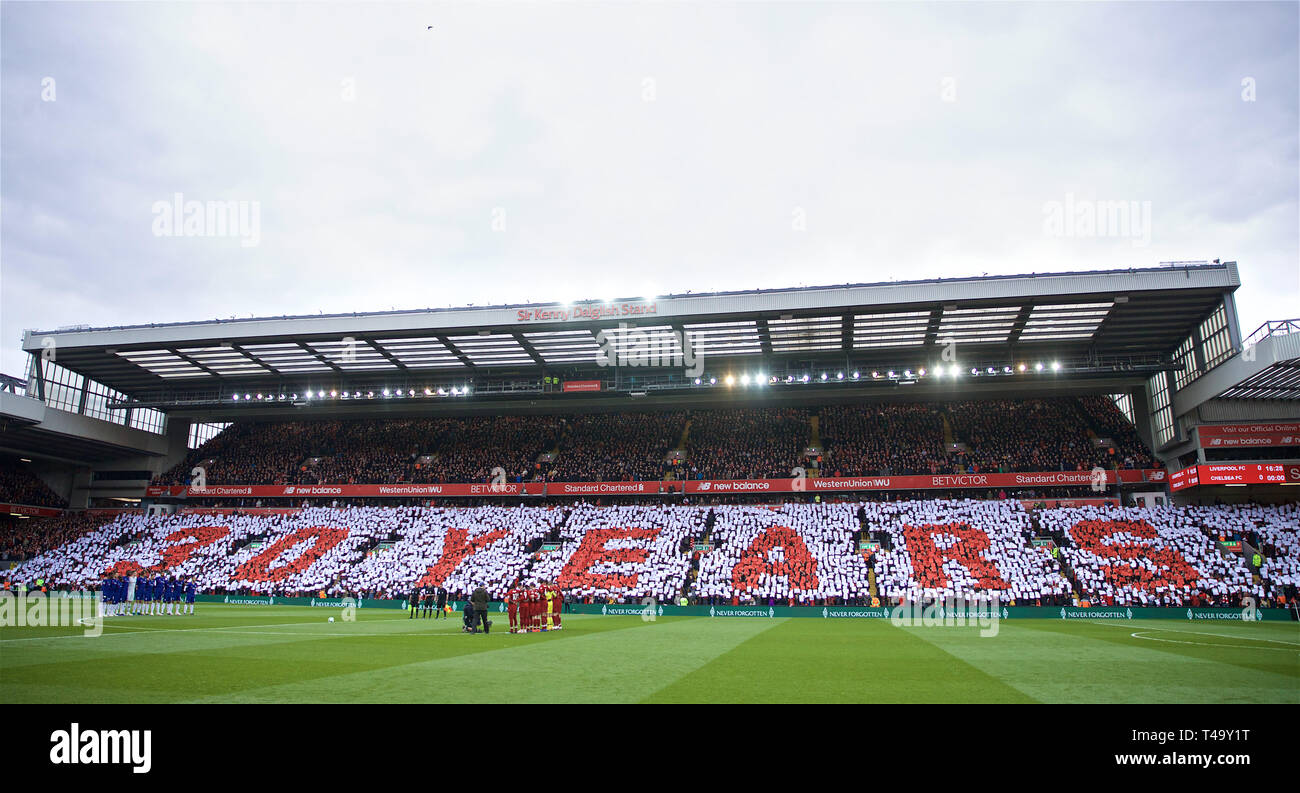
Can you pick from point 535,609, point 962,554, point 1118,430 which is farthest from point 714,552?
point 1118,430

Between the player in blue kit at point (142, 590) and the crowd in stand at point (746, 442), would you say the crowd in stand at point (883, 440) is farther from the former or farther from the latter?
the player in blue kit at point (142, 590)

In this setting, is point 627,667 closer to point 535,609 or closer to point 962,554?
point 535,609

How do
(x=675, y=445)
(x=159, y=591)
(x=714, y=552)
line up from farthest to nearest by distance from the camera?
1. (x=675, y=445)
2. (x=714, y=552)
3. (x=159, y=591)

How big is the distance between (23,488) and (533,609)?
50076mm

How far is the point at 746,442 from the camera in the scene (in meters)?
47.3

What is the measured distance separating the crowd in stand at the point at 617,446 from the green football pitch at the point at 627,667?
2783 cm

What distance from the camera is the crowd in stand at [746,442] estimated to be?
4488 centimetres

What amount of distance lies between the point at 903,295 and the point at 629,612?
2017 centimetres

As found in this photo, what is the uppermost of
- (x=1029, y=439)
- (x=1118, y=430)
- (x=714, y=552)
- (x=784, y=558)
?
(x=1118, y=430)

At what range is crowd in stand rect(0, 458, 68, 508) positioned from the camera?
4828 centimetres

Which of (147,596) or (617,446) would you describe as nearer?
(147,596)
